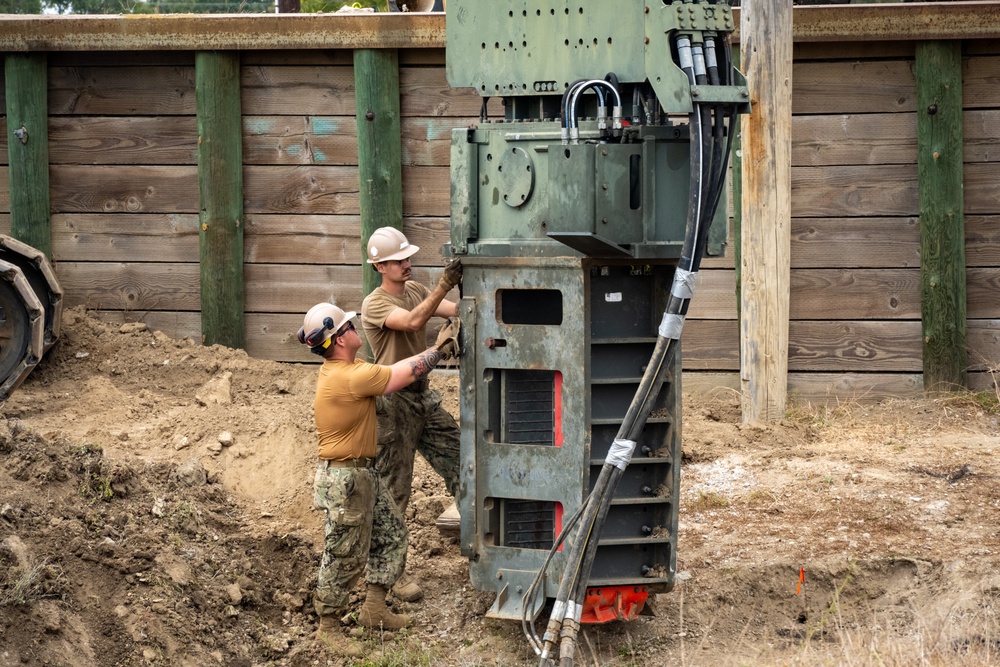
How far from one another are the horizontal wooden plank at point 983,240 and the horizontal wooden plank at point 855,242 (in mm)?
392

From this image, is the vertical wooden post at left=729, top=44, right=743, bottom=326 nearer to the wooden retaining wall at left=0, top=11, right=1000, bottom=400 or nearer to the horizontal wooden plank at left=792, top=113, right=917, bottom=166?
the wooden retaining wall at left=0, top=11, right=1000, bottom=400

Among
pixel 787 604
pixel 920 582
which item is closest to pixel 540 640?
pixel 787 604

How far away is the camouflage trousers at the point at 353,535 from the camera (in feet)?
21.6

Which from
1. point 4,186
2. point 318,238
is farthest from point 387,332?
point 4,186

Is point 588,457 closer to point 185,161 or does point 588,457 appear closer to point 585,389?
point 585,389

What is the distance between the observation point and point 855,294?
957cm

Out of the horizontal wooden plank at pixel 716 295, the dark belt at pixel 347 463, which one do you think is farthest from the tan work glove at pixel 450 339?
the horizontal wooden plank at pixel 716 295

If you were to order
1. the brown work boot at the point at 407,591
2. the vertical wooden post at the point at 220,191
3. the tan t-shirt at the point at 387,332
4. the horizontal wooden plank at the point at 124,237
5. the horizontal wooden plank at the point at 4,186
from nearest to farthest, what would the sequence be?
1. the tan t-shirt at the point at 387,332
2. the brown work boot at the point at 407,591
3. the vertical wooden post at the point at 220,191
4. the horizontal wooden plank at the point at 124,237
5. the horizontal wooden plank at the point at 4,186

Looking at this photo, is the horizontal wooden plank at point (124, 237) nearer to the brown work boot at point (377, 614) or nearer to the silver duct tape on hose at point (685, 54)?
the brown work boot at point (377, 614)

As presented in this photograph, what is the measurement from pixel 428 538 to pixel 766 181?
11.3 ft

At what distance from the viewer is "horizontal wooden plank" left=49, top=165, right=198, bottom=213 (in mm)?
10070

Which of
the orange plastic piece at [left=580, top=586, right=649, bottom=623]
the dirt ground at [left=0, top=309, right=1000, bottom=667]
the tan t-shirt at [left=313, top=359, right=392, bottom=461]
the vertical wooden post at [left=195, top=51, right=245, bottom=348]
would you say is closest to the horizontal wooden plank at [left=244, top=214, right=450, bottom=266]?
the vertical wooden post at [left=195, top=51, right=245, bottom=348]

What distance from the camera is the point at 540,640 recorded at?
21.0 ft

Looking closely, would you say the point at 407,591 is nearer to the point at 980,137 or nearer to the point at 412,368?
the point at 412,368
